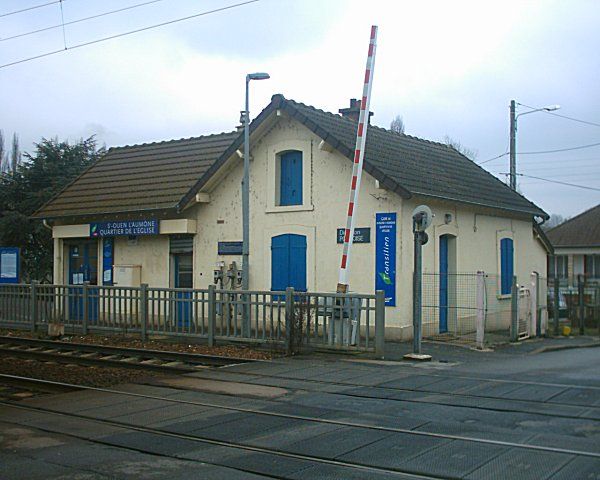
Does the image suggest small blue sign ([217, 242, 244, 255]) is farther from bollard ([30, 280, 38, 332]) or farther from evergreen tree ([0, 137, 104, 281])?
evergreen tree ([0, 137, 104, 281])

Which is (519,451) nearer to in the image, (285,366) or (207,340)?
(285,366)

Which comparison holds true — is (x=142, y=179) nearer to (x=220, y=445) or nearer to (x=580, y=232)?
(x=220, y=445)

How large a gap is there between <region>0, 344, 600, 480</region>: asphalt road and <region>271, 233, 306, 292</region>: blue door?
687cm

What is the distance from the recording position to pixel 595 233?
4272 cm

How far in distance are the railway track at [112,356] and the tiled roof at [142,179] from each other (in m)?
5.75

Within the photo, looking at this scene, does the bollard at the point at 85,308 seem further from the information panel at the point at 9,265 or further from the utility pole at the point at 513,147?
the utility pole at the point at 513,147

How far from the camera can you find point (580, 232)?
4369 centimetres

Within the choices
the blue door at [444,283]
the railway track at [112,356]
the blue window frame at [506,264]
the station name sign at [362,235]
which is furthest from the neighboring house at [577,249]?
the railway track at [112,356]

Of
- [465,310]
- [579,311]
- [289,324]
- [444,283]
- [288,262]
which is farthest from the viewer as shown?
[579,311]

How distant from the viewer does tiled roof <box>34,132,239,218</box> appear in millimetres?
24352

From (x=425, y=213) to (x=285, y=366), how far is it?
4082 millimetres

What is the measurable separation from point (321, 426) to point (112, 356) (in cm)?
880

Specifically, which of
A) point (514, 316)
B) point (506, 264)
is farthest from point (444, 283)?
point (506, 264)

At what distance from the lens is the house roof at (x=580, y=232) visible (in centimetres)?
4241
